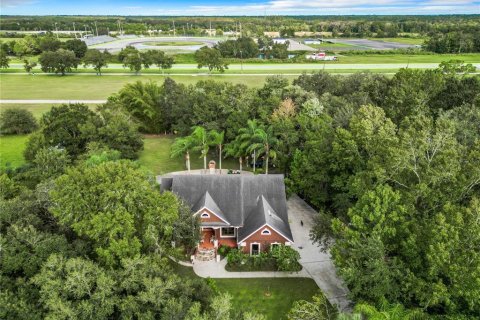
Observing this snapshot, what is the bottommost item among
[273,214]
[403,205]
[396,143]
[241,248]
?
[241,248]

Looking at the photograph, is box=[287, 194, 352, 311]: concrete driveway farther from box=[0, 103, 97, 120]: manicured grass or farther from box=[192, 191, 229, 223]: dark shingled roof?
box=[0, 103, 97, 120]: manicured grass

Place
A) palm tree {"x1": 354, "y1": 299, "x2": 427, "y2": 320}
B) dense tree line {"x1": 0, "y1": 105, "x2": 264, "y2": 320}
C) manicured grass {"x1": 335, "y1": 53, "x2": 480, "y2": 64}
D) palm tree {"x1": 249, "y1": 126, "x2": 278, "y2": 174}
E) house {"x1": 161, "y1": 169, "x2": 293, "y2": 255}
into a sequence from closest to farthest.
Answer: palm tree {"x1": 354, "y1": 299, "x2": 427, "y2": 320}
dense tree line {"x1": 0, "y1": 105, "x2": 264, "y2": 320}
house {"x1": 161, "y1": 169, "x2": 293, "y2": 255}
palm tree {"x1": 249, "y1": 126, "x2": 278, "y2": 174}
manicured grass {"x1": 335, "y1": 53, "x2": 480, "y2": 64}

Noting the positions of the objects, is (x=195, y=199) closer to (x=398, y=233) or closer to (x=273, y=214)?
(x=273, y=214)

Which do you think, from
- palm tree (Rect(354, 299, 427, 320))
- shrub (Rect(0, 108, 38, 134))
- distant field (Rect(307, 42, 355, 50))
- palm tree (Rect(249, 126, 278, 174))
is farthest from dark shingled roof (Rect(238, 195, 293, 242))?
distant field (Rect(307, 42, 355, 50))

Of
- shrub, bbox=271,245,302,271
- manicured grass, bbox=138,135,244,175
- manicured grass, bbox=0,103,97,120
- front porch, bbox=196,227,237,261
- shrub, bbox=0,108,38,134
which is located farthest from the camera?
manicured grass, bbox=0,103,97,120

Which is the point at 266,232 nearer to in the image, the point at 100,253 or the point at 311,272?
the point at 311,272

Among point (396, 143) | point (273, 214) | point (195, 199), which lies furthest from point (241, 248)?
point (396, 143)
